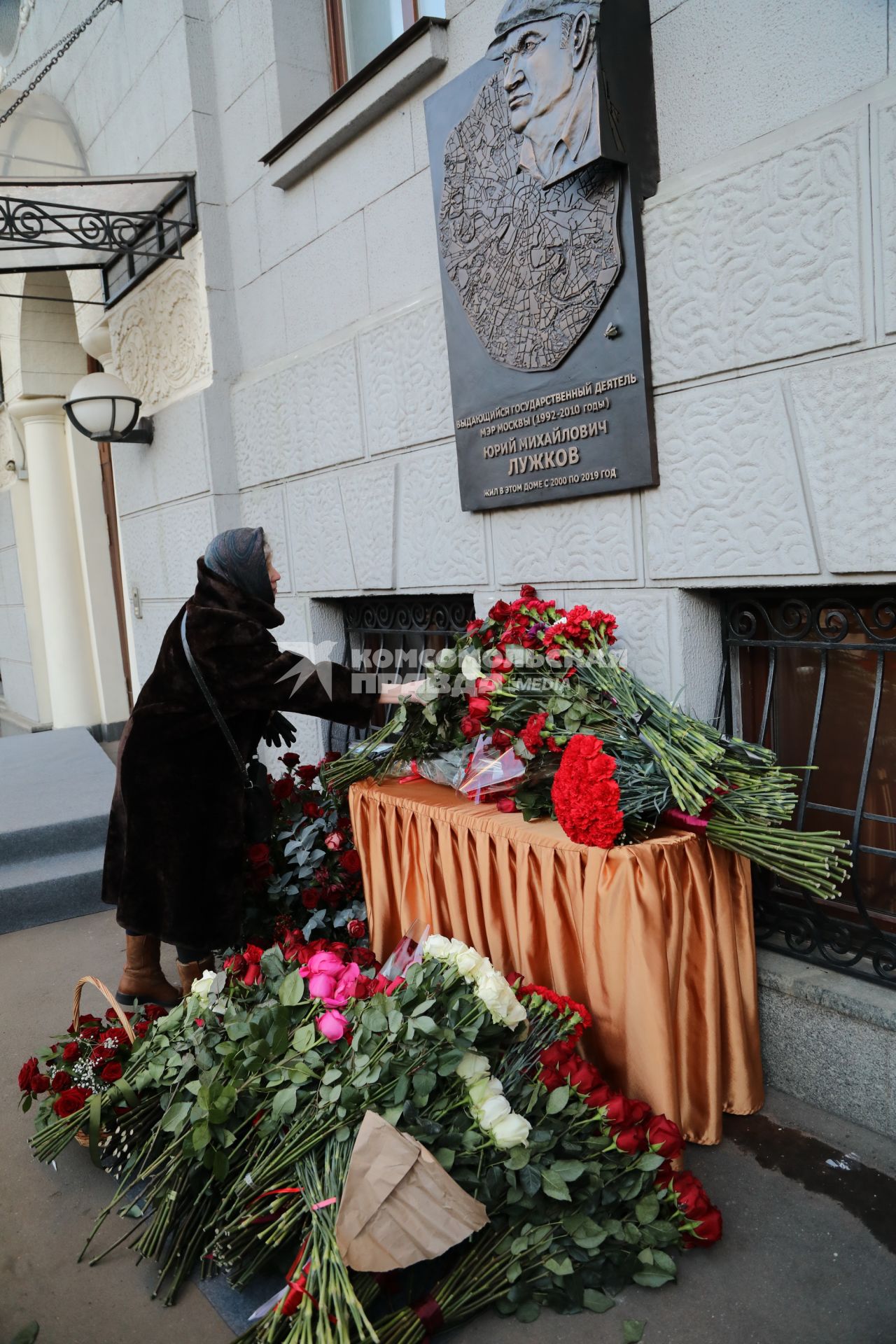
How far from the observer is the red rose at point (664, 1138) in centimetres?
205

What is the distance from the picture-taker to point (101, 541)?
28.5 feet

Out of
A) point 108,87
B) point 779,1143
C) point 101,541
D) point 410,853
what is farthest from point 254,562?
point 101,541

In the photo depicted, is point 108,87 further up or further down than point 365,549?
further up

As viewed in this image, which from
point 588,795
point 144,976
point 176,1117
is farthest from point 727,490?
point 144,976

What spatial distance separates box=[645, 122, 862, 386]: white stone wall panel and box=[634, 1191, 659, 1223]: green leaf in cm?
203

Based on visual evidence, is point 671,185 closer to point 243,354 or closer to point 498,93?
point 498,93

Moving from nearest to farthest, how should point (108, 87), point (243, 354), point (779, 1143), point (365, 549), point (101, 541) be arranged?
point (779, 1143)
point (365, 549)
point (243, 354)
point (108, 87)
point (101, 541)

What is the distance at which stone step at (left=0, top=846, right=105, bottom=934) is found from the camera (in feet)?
14.5

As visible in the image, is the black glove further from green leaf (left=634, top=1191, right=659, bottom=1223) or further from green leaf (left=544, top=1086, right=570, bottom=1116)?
green leaf (left=634, top=1191, right=659, bottom=1223)

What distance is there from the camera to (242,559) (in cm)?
300

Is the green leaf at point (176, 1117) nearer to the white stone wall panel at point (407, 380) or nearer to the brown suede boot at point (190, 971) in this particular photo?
the brown suede boot at point (190, 971)

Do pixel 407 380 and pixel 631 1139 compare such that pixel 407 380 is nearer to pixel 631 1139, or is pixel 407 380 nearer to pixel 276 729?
pixel 276 729

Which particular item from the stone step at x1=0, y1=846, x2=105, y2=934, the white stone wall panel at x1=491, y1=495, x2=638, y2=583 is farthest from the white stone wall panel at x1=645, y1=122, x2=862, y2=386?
the stone step at x1=0, y1=846, x2=105, y2=934

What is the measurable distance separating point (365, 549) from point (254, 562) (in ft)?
4.19
